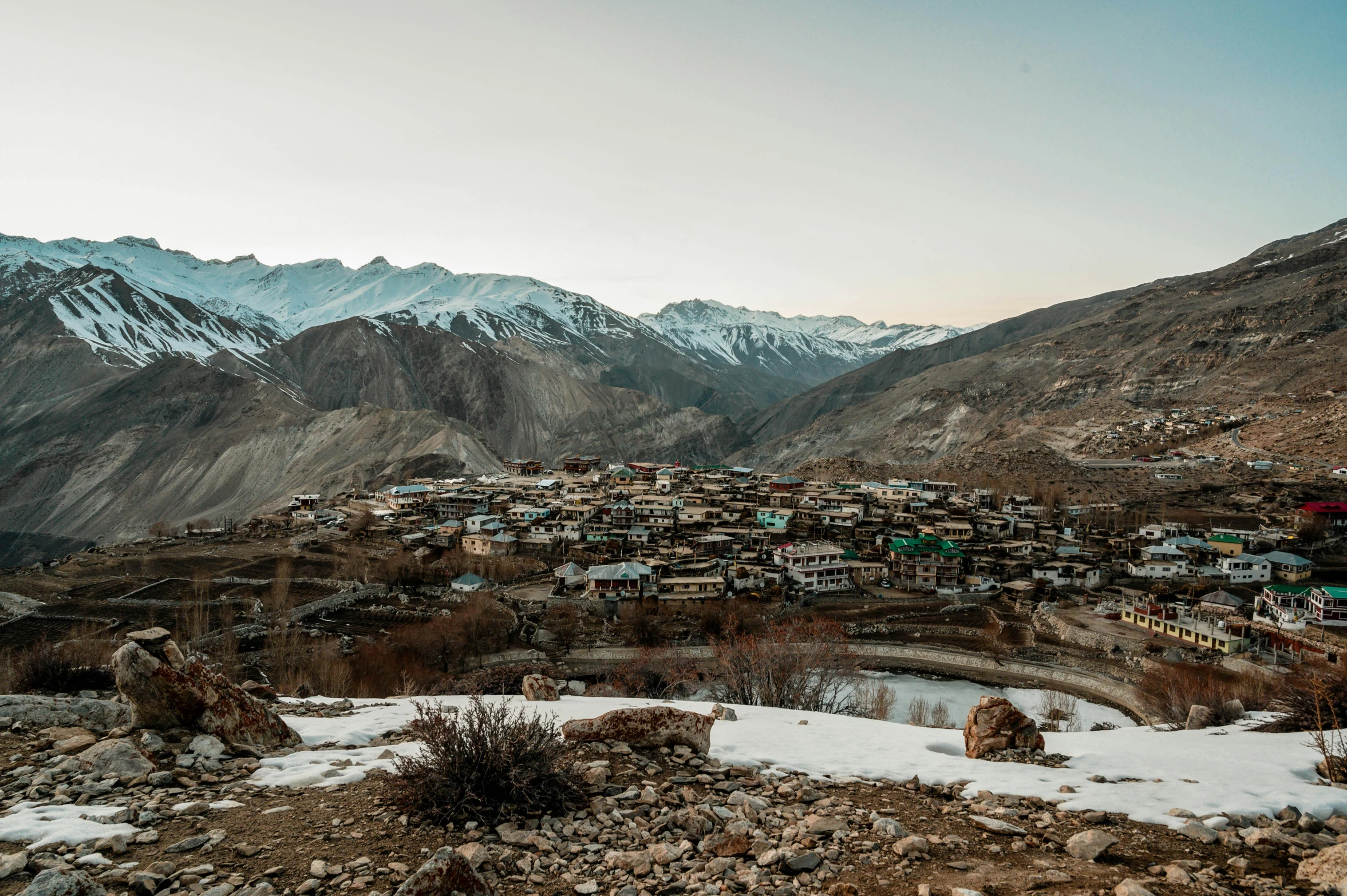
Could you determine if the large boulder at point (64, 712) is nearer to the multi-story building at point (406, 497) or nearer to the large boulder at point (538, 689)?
the large boulder at point (538, 689)

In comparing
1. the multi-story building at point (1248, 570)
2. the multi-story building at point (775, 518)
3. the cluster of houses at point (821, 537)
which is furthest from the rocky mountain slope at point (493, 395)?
the multi-story building at point (1248, 570)

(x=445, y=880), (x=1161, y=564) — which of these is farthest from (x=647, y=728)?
(x=1161, y=564)

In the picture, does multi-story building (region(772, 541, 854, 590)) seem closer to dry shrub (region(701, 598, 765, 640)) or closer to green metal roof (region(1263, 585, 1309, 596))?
dry shrub (region(701, 598, 765, 640))

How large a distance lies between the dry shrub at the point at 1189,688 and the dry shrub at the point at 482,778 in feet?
34.9

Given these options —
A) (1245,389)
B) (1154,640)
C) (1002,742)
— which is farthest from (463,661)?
(1245,389)

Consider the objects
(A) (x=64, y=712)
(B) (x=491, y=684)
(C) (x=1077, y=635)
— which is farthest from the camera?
(C) (x=1077, y=635)

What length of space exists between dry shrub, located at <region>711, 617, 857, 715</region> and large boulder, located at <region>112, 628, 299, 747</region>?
243 inches

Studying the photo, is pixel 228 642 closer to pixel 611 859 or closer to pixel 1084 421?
pixel 611 859

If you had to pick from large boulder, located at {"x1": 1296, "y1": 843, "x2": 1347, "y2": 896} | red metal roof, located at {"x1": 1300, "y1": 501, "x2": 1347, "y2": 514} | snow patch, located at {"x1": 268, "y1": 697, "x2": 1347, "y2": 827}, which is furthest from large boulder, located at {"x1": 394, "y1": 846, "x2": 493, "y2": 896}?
red metal roof, located at {"x1": 1300, "y1": 501, "x2": 1347, "y2": 514}

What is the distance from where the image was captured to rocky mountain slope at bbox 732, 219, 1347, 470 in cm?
7525

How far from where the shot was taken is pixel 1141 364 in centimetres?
8356

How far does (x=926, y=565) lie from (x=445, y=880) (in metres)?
34.5

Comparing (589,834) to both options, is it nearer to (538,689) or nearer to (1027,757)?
(1027,757)

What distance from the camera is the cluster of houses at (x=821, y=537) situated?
110 ft
